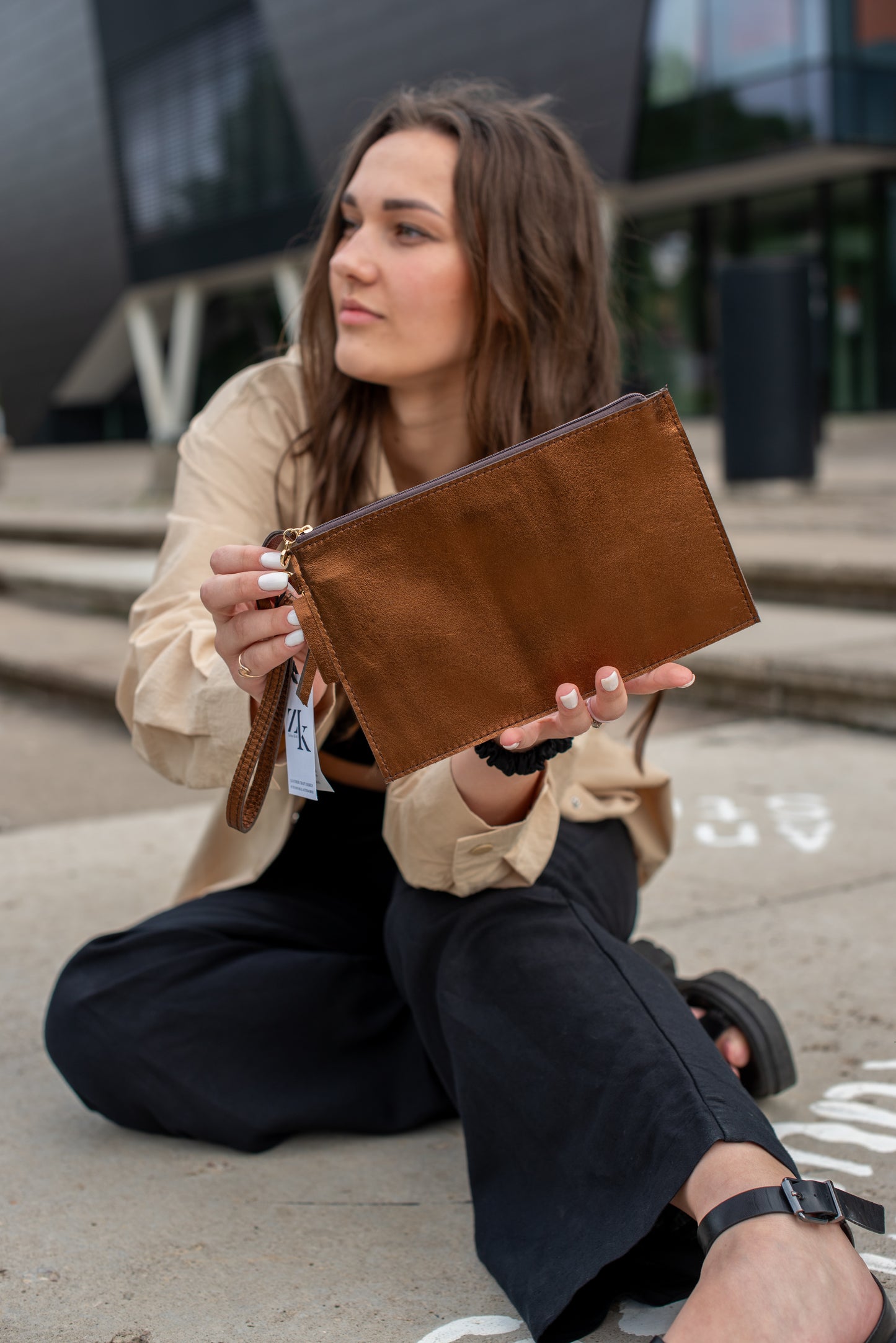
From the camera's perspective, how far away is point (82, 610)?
7.15 metres

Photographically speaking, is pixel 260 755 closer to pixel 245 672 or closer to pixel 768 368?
pixel 245 672

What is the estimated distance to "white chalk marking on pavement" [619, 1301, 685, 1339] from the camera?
1429 mm

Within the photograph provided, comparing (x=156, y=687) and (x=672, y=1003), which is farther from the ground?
(x=156, y=687)

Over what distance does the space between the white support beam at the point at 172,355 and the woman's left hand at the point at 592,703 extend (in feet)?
83.2

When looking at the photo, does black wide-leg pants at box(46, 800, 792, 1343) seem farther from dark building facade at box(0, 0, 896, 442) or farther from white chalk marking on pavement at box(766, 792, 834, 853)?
dark building facade at box(0, 0, 896, 442)

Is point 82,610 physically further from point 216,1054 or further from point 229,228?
point 229,228

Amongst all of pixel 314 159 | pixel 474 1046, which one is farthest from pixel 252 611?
pixel 314 159

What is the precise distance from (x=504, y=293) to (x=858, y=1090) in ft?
4.08

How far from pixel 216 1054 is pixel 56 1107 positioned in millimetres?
341

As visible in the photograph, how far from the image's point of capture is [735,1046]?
188 centimetres

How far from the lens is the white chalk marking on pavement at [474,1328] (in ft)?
4.68

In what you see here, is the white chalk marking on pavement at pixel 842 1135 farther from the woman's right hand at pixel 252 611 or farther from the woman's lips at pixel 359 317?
the woman's lips at pixel 359 317

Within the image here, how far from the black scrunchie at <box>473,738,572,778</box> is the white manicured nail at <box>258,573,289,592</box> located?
0.31 meters

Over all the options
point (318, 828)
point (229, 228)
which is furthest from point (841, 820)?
point (229, 228)
